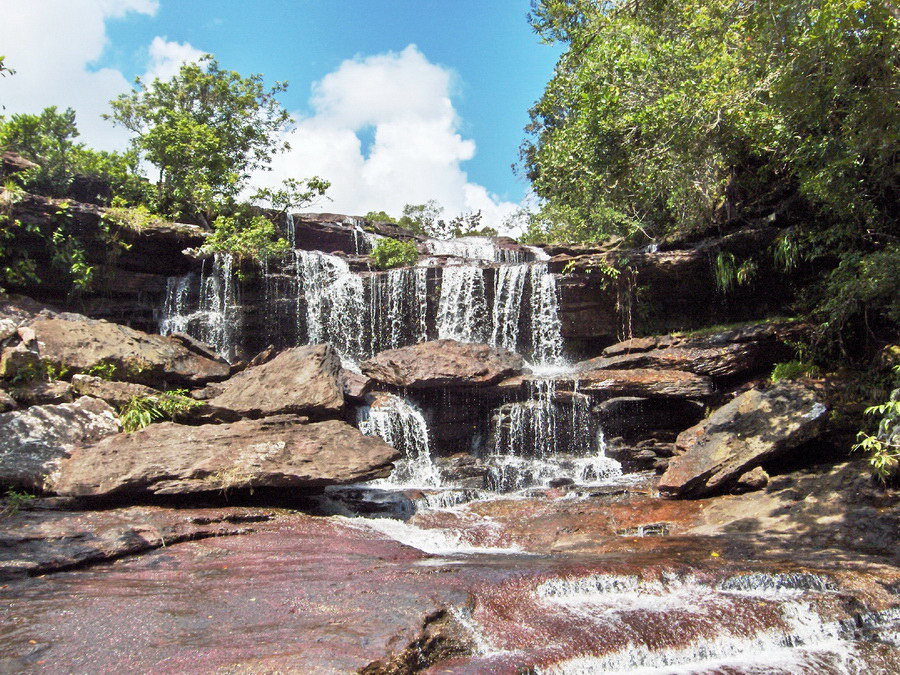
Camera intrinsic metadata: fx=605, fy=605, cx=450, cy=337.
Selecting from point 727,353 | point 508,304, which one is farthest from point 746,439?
point 508,304

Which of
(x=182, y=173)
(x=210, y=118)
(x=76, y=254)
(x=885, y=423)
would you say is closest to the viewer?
(x=885, y=423)

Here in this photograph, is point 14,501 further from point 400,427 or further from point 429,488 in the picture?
point 400,427

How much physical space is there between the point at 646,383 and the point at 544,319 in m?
5.06

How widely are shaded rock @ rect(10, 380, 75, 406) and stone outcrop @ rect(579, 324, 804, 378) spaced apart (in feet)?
37.4

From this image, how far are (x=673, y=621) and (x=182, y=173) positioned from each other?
76.3ft

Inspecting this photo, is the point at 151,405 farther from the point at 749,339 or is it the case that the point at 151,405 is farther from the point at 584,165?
the point at 749,339

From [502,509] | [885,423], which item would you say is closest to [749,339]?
[885,423]

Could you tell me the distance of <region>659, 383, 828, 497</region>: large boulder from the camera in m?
9.97

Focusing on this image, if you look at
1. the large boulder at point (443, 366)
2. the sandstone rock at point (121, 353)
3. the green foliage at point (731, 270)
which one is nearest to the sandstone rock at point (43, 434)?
the sandstone rock at point (121, 353)

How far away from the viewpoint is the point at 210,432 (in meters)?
10.4

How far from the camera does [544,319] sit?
17.8 metres

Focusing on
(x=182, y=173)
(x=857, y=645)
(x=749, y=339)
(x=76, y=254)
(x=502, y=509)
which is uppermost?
(x=182, y=173)

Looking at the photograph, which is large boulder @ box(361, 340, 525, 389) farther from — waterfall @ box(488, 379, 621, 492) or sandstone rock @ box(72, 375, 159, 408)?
sandstone rock @ box(72, 375, 159, 408)

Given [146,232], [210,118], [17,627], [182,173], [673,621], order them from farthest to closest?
[210,118] → [182,173] → [146,232] → [673,621] → [17,627]
